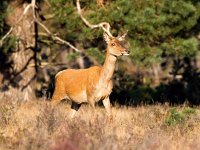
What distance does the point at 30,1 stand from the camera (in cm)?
2312

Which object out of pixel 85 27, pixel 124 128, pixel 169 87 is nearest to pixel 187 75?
pixel 169 87

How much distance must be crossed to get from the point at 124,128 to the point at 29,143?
9.97 ft

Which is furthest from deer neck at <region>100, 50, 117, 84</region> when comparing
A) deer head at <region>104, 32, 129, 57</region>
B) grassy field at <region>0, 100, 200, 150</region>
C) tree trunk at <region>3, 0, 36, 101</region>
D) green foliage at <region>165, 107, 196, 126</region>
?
tree trunk at <region>3, 0, 36, 101</region>

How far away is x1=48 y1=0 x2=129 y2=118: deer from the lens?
14.8 metres

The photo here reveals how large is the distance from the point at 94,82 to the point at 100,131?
5.05 metres

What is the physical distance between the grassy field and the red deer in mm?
729

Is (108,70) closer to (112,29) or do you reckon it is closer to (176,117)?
(176,117)

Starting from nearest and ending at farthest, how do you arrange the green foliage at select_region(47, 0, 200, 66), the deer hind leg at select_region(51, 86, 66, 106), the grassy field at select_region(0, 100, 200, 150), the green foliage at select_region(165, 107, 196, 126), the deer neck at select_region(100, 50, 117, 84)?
1. the grassy field at select_region(0, 100, 200, 150)
2. the green foliage at select_region(165, 107, 196, 126)
3. the deer neck at select_region(100, 50, 117, 84)
4. the deer hind leg at select_region(51, 86, 66, 106)
5. the green foliage at select_region(47, 0, 200, 66)

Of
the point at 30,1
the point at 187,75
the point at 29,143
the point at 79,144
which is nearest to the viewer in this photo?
the point at 79,144

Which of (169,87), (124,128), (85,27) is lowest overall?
(169,87)

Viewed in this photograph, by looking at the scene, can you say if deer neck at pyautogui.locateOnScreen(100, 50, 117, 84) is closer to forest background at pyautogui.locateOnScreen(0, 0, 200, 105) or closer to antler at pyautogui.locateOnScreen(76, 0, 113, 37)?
antler at pyautogui.locateOnScreen(76, 0, 113, 37)

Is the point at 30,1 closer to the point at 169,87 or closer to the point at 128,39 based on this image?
the point at 128,39

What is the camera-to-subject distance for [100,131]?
32.7 feet

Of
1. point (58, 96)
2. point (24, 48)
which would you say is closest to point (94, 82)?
point (58, 96)
